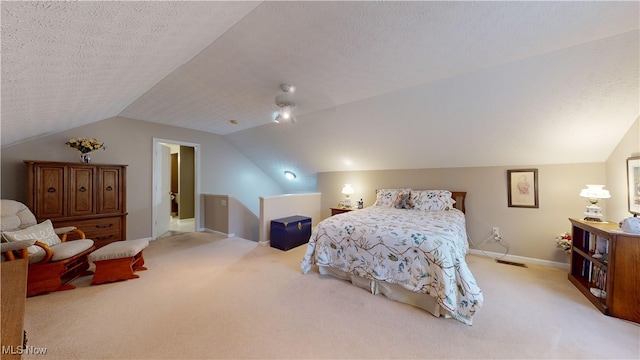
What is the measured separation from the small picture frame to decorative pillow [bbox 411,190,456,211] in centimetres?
80

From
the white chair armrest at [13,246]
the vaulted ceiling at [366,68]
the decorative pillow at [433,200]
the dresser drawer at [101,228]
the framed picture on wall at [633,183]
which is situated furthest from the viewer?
the decorative pillow at [433,200]

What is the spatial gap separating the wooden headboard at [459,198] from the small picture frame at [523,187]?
60 centimetres

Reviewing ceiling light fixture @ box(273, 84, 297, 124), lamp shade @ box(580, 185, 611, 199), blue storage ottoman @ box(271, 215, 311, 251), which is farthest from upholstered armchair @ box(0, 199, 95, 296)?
lamp shade @ box(580, 185, 611, 199)

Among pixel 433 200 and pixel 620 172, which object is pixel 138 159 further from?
pixel 620 172

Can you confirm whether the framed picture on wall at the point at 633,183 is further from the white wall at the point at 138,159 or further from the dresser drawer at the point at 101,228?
the dresser drawer at the point at 101,228

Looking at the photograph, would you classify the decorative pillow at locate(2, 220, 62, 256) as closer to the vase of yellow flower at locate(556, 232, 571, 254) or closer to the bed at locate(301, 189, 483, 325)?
the bed at locate(301, 189, 483, 325)

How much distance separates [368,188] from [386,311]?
3.04 metres

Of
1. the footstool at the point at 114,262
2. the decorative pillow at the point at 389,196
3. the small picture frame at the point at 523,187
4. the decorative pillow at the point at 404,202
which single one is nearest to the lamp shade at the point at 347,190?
the decorative pillow at the point at 389,196

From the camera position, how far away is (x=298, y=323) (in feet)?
6.12

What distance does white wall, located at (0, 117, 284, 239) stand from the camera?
315cm

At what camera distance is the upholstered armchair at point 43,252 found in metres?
2.18

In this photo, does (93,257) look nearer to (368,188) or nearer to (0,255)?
(0,255)

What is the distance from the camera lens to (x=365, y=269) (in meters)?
2.42

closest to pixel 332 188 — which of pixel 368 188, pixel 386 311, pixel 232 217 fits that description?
pixel 368 188
